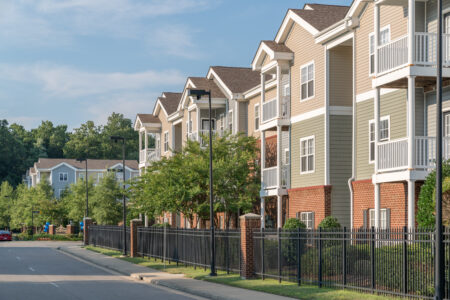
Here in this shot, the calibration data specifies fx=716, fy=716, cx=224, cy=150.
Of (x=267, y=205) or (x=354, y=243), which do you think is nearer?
(x=354, y=243)

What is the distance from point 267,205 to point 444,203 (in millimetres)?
19180

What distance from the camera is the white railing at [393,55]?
23875 millimetres

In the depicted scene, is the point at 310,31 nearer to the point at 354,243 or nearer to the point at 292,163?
the point at 292,163

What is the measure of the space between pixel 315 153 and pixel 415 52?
32.5 feet

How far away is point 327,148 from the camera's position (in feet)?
103

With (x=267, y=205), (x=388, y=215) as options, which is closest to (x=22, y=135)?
(x=267, y=205)

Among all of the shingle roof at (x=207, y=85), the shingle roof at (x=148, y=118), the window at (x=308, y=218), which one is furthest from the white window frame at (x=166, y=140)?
the window at (x=308, y=218)

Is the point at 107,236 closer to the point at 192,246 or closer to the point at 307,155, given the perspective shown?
the point at 192,246

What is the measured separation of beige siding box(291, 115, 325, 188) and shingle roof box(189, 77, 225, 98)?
11779mm

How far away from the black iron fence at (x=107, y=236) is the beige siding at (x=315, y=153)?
12828 mm

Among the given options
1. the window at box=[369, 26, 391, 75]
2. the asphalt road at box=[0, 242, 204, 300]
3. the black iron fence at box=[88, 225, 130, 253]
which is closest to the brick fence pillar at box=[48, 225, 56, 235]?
the black iron fence at box=[88, 225, 130, 253]

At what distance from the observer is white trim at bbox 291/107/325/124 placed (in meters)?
31.8

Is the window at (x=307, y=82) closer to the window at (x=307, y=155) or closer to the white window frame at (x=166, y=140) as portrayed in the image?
the window at (x=307, y=155)

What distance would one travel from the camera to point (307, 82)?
33375 millimetres
